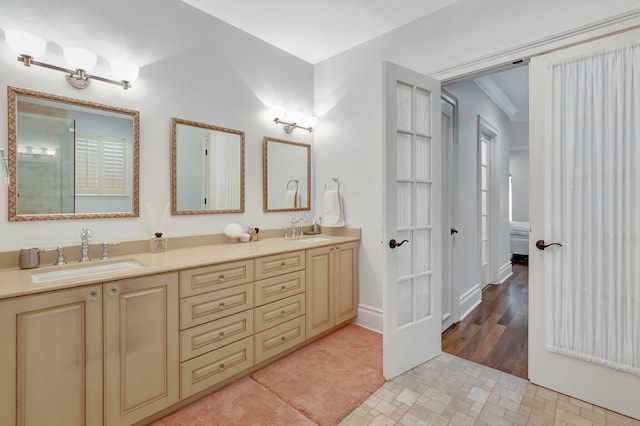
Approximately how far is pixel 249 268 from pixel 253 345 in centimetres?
54

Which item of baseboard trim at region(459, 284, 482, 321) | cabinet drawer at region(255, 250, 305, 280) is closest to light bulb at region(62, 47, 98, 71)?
cabinet drawer at region(255, 250, 305, 280)

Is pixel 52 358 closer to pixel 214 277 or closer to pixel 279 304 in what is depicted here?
pixel 214 277

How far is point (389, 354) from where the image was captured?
2.08 meters

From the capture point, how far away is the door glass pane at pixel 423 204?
2.26 meters

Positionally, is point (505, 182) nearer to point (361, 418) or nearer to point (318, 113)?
point (318, 113)

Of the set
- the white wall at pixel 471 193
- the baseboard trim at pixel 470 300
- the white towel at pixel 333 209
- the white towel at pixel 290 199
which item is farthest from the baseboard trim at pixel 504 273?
the white towel at pixel 290 199

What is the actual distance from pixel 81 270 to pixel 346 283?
201cm

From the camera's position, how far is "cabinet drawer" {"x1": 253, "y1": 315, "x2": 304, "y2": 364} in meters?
2.14

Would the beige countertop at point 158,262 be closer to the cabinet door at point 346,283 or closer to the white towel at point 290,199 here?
the cabinet door at point 346,283

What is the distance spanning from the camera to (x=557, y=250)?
6.24 feet

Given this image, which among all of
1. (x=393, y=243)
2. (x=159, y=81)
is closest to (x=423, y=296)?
(x=393, y=243)

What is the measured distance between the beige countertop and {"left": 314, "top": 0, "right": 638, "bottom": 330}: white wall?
17.1 inches

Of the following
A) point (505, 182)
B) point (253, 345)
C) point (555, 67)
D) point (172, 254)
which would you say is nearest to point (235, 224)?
point (172, 254)

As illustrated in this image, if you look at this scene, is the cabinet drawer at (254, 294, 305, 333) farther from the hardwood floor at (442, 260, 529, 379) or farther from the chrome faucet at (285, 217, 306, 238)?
the hardwood floor at (442, 260, 529, 379)
